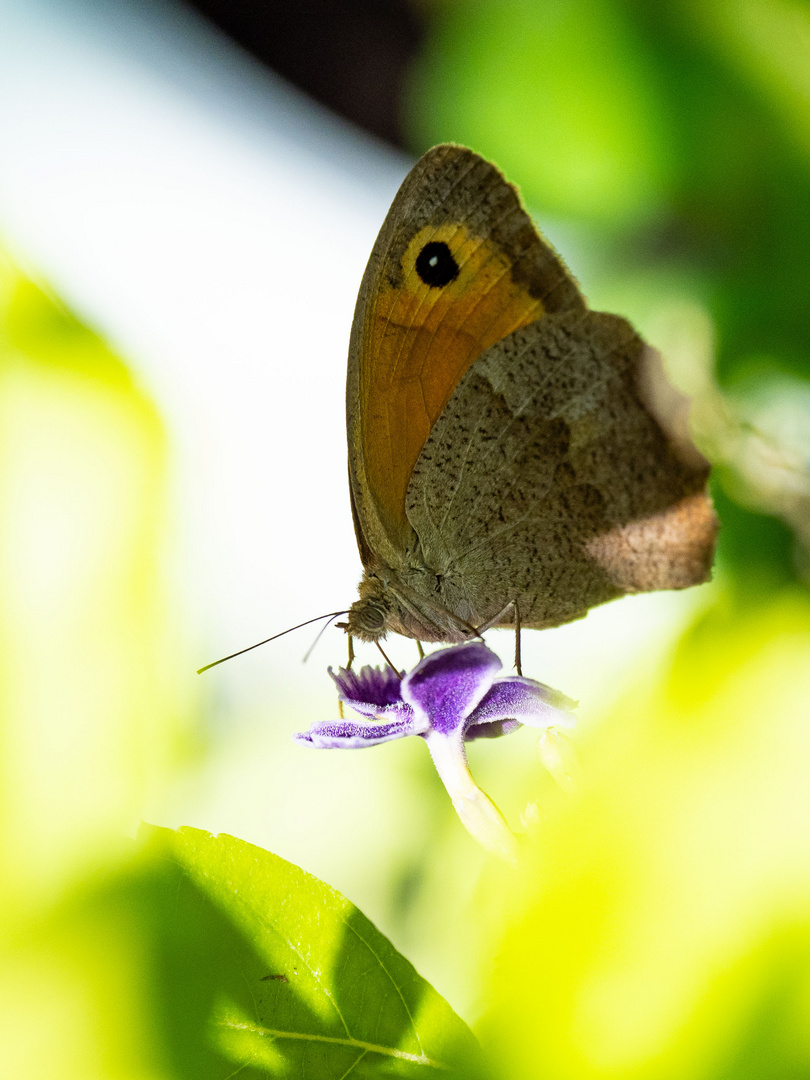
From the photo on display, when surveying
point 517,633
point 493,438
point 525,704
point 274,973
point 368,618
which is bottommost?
point 274,973

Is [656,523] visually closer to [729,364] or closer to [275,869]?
[275,869]

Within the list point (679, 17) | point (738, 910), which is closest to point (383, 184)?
point (679, 17)

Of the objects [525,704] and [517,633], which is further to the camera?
[517,633]

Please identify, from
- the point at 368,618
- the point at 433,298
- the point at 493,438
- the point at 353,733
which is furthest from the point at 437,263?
the point at 353,733

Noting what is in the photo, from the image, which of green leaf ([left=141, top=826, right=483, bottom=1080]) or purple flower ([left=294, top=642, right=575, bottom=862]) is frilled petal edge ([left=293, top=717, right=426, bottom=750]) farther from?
green leaf ([left=141, top=826, right=483, bottom=1080])

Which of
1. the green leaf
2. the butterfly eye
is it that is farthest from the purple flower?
the butterfly eye

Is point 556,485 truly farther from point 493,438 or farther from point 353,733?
point 353,733
